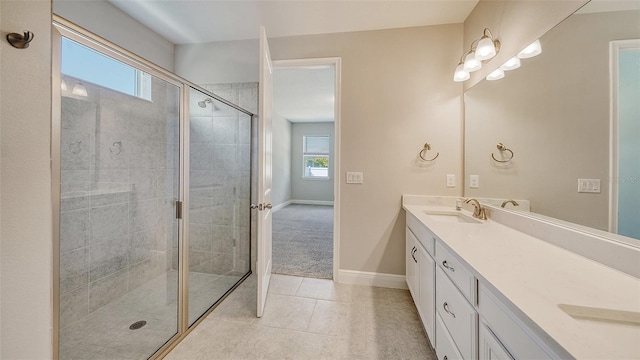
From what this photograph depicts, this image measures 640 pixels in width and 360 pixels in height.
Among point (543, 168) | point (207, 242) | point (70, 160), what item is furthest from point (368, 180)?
point (70, 160)

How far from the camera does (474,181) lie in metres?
1.96

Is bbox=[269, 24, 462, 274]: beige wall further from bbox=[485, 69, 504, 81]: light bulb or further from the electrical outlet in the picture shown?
bbox=[485, 69, 504, 81]: light bulb

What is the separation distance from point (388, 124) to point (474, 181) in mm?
911

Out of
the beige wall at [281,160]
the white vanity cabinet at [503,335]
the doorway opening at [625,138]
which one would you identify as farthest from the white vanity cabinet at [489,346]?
the beige wall at [281,160]

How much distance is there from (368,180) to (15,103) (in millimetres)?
2169

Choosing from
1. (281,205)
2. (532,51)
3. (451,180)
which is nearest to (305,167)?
(281,205)

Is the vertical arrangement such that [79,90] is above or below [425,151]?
above

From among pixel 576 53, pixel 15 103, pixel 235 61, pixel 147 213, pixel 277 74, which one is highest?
pixel 277 74

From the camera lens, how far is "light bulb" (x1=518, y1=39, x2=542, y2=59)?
1.28m

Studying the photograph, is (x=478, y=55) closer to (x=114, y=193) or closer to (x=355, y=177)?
(x=355, y=177)

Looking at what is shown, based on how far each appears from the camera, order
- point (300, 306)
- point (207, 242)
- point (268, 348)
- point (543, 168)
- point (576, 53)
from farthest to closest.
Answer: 1. point (207, 242)
2. point (300, 306)
3. point (268, 348)
4. point (543, 168)
5. point (576, 53)

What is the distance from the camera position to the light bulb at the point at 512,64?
1.46 metres

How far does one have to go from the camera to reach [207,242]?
222 cm

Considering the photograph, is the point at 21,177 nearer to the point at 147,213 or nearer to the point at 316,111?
the point at 147,213
